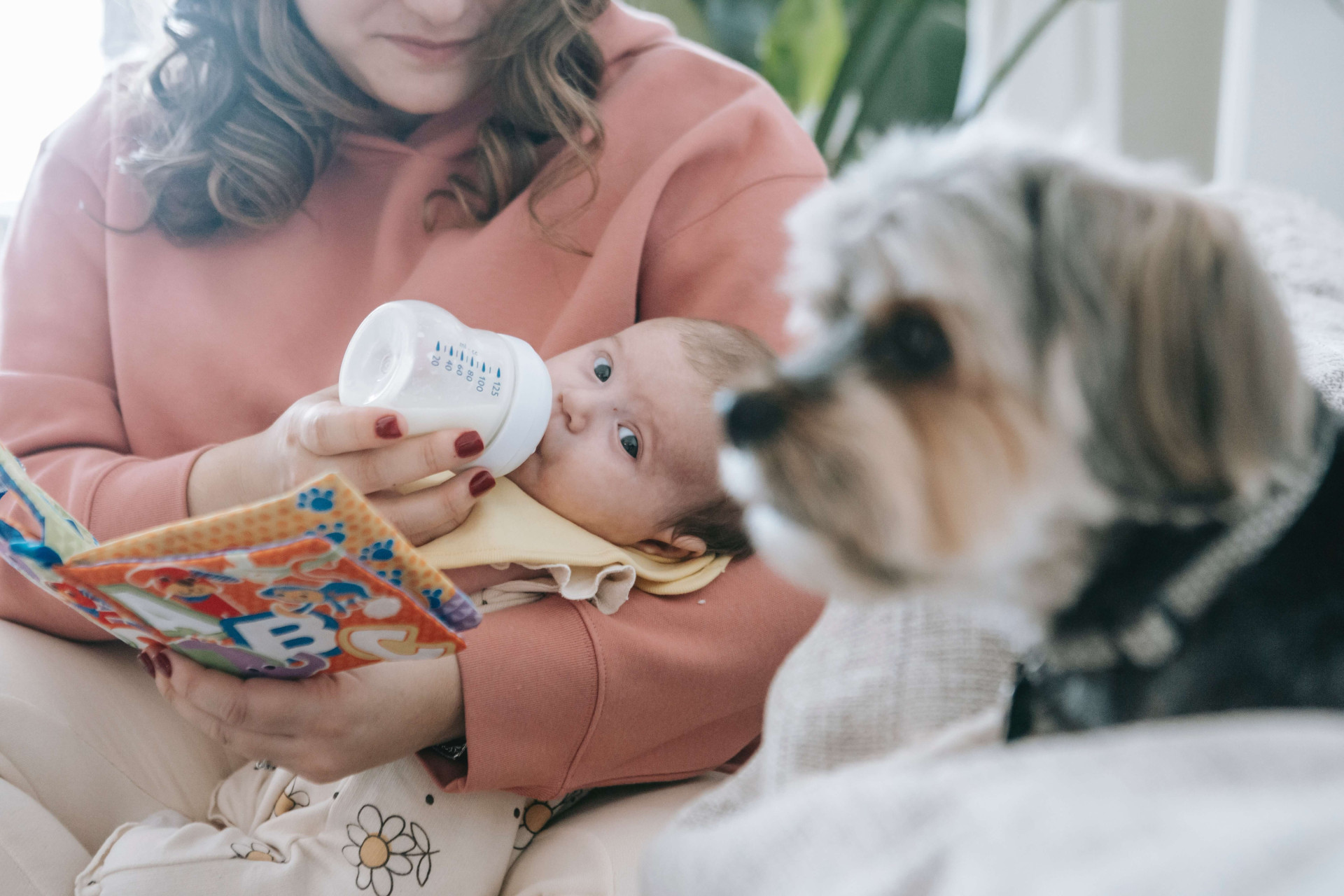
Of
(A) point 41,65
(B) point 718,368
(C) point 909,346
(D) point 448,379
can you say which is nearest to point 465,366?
(D) point 448,379

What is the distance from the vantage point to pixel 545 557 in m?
0.88

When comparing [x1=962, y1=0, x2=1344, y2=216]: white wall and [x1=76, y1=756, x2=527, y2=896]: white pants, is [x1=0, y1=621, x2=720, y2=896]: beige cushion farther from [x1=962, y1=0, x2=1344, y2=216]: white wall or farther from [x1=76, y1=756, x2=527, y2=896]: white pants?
[x1=962, y1=0, x2=1344, y2=216]: white wall

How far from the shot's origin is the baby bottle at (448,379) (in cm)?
81

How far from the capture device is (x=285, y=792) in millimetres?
908

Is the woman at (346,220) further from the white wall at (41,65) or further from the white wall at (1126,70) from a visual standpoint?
the white wall at (1126,70)

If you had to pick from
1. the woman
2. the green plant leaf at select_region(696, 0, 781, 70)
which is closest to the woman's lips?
the woman

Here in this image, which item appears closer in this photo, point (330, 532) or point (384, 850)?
point (330, 532)

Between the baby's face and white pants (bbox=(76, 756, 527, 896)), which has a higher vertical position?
the baby's face

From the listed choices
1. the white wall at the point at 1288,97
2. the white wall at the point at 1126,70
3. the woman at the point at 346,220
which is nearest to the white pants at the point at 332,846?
the woman at the point at 346,220

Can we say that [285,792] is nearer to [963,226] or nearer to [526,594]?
[526,594]

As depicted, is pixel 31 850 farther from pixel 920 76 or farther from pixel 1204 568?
pixel 920 76

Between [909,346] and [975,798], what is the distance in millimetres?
217

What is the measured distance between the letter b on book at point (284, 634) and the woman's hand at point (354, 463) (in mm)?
145

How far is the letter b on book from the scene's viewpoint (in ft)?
1.97
